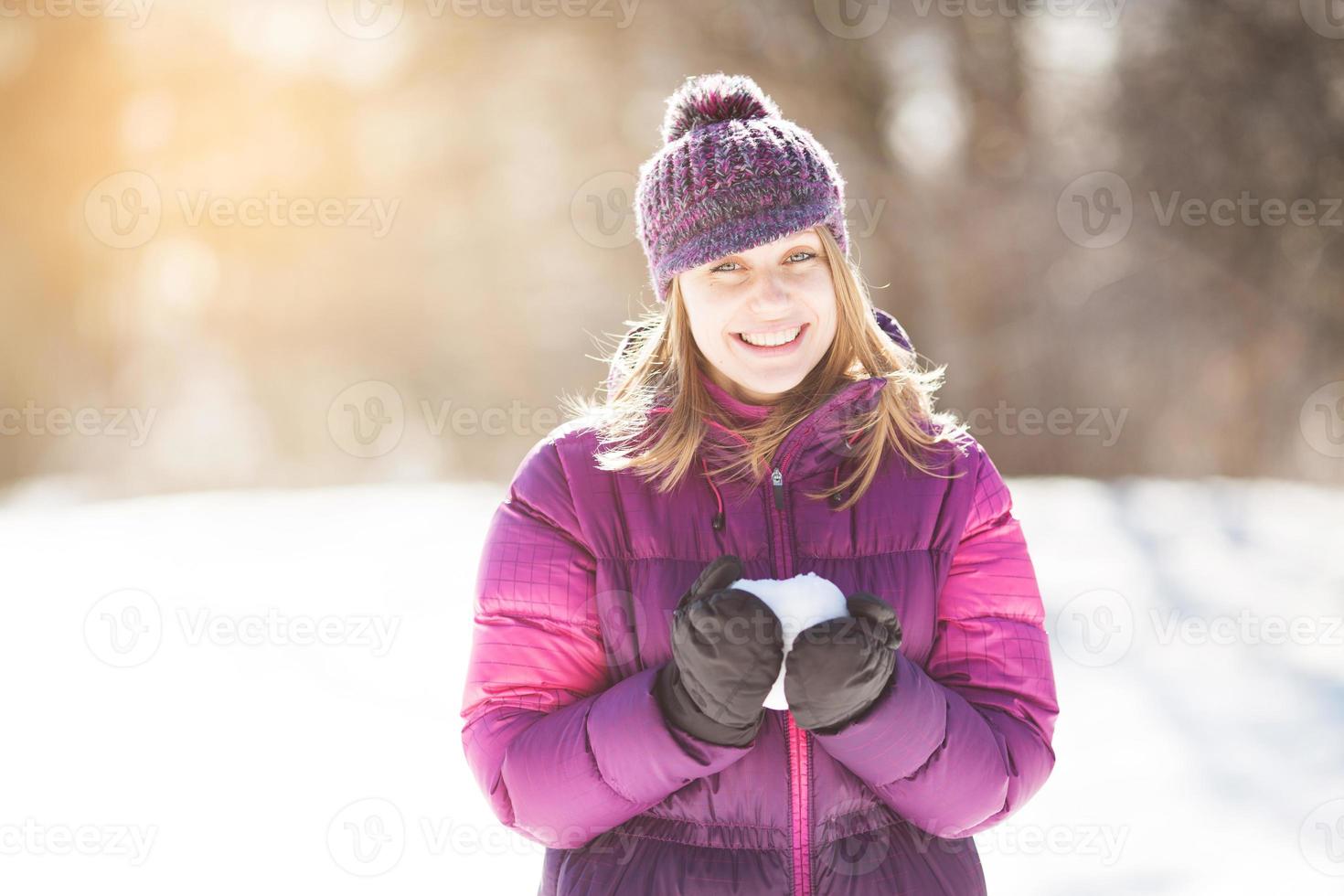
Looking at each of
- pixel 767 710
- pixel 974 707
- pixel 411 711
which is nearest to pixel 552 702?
pixel 767 710

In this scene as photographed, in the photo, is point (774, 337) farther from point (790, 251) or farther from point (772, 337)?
point (790, 251)

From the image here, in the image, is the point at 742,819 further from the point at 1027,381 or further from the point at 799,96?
the point at 799,96

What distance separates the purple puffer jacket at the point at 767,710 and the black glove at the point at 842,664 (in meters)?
0.04

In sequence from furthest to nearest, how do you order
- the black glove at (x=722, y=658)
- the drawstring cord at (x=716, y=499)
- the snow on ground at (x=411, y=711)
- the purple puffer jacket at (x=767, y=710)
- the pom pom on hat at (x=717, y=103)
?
the snow on ground at (x=411, y=711) → the pom pom on hat at (x=717, y=103) → the drawstring cord at (x=716, y=499) → the purple puffer jacket at (x=767, y=710) → the black glove at (x=722, y=658)

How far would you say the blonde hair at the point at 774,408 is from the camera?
3.96 feet

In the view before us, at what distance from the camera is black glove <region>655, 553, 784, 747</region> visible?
96 centimetres

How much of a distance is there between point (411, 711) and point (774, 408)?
2192mm

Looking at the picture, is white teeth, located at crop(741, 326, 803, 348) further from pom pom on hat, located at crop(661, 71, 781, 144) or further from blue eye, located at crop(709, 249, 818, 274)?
pom pom on hat, located at crop(661, 71, 781, 144)

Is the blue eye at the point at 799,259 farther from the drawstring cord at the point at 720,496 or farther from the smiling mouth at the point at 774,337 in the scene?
the drawstring cord at the point at 720,496

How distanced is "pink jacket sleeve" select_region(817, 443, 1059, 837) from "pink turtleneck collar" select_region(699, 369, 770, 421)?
26 centimetres

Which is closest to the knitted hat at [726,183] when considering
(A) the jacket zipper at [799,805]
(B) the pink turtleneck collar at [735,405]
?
(B) the pink turtleneck collar at [735,405]

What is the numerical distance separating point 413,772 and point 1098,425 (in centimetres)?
635

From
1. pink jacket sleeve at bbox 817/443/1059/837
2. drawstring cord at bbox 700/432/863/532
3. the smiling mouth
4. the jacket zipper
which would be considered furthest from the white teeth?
the jacket zipper

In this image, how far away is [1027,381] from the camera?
8117mm
